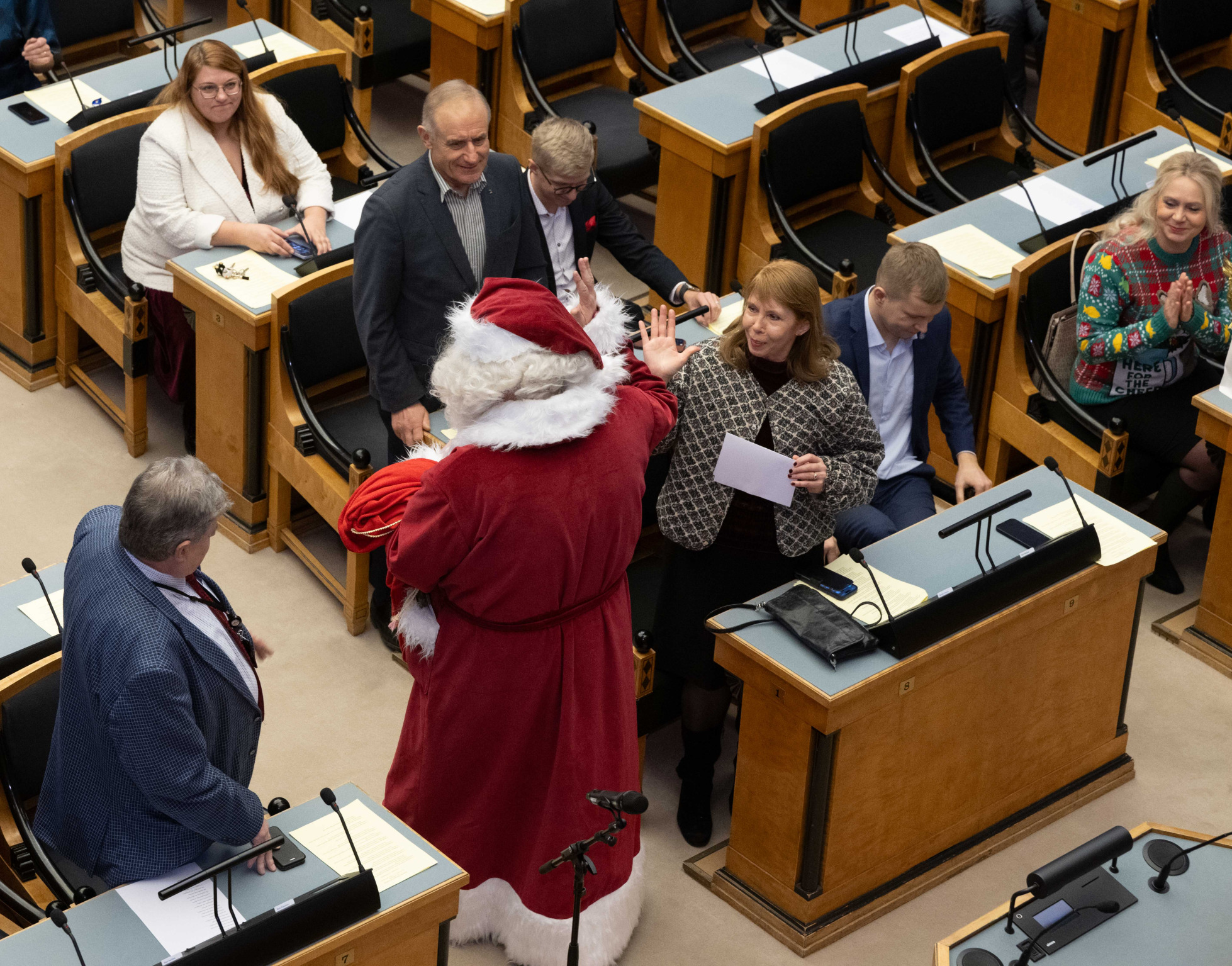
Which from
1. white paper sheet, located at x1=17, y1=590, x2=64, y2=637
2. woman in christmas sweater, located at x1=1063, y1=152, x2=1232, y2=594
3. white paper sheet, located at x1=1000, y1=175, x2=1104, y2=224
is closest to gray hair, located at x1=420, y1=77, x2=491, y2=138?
white paper sheet, located at x1=17, y1=590, x2=64, y2=637

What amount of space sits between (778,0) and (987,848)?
4934 millimetres

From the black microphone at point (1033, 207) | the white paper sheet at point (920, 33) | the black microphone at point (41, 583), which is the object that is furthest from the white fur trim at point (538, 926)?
the white paper sheet at point (920, 33)

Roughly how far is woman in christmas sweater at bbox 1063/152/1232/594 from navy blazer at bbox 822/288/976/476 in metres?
0.70

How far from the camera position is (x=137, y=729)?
2.77 metres

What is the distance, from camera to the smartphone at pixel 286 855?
2.93 metres

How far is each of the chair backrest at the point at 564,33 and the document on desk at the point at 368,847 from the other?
385 centimetres

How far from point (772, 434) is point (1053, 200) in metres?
2.21

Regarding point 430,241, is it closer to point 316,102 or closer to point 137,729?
point 137,729

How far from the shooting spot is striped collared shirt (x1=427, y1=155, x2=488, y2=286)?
13.4 ft

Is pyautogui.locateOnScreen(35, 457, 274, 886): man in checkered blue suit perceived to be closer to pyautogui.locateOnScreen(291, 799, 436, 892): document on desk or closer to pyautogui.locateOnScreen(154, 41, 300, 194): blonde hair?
pyautogui.locateOnScreen(291, 799, 436, 892): document on desk

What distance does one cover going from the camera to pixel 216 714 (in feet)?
9.64

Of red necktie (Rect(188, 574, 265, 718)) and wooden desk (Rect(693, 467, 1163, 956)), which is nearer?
red necktie (Rect(188, 574, 265, 718))

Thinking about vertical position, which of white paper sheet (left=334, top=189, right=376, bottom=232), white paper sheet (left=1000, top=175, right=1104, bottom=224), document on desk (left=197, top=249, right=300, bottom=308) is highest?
white paper sheet (left=1000, top=175, right=1104, bottom=224)

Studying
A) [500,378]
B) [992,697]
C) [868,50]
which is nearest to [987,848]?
[992,697]
